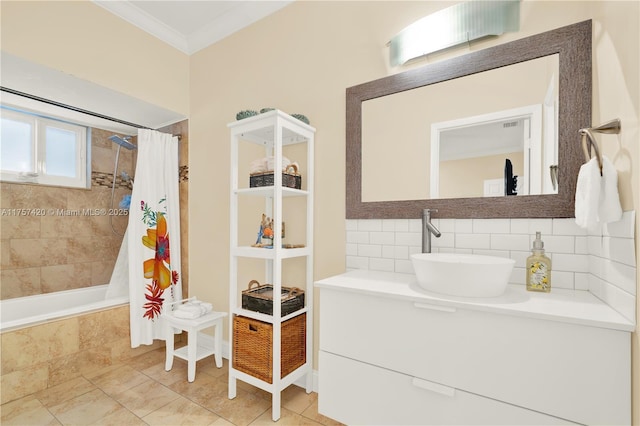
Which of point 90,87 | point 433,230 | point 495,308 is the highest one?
point 90,87

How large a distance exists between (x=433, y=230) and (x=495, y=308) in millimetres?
487

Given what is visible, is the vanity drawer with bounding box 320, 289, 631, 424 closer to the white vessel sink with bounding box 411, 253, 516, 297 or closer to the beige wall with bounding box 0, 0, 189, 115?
the white vessel sink with bounding box 411, 253, 516, 297

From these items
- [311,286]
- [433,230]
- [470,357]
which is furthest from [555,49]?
[311,286]

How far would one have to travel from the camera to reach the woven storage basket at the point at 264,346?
5.31 ft

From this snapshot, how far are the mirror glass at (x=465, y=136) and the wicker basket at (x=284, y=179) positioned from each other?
0.40 meters

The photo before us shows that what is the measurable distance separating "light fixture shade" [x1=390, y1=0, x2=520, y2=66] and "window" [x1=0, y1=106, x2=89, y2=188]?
9.95 ft

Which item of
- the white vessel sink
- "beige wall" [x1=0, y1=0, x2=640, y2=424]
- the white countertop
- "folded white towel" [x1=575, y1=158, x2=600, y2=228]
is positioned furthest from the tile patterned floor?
"folded white towel" [x1=575, y1=158, x2=600, y2=228]

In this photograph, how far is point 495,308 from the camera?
37.2 inches

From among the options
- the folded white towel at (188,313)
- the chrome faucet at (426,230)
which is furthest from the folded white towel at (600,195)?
the folded white towel at (188,313)

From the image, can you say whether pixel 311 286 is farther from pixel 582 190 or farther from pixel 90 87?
pixel 90 87

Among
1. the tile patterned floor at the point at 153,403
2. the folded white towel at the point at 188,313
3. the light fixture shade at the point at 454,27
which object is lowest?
the tile patterned floor at the point at 153,403

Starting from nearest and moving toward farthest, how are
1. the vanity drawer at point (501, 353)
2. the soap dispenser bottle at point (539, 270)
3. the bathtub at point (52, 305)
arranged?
the vanity drawer at point (501, 353) < the soap dispenser bottle at point (539, 270) < the bathtub at point (52, 305)

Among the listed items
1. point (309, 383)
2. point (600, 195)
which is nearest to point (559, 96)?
point (600, 195)

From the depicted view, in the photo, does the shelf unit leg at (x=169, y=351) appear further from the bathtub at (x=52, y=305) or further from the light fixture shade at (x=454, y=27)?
the light fixture shade at (x=454, y=27)
